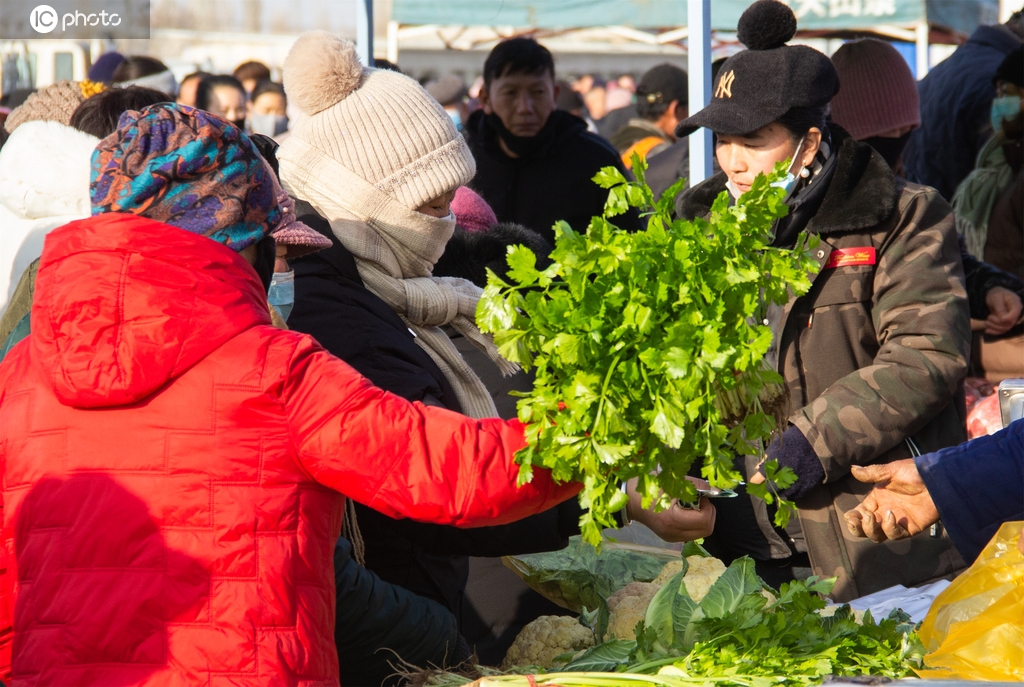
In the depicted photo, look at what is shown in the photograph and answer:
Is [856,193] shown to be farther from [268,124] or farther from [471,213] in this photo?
[268,124]

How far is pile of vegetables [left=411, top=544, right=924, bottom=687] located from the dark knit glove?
56 cm

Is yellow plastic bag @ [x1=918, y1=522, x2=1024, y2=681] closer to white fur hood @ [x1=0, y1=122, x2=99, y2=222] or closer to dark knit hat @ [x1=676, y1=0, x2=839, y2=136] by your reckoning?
dark knit hat @ [x1=676, y1=0, x2=839, y2=136]

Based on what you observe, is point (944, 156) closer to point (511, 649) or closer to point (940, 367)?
point (940, 367)

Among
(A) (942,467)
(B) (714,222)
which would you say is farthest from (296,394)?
(A) (942,467)

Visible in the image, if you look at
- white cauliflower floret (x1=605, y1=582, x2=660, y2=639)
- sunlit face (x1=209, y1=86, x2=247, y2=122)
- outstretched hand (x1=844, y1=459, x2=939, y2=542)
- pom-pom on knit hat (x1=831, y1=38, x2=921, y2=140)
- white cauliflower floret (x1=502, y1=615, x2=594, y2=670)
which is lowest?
white cauliflower floret (x1=502, y1=615, x2=594, y2=670)

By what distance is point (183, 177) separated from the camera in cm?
179

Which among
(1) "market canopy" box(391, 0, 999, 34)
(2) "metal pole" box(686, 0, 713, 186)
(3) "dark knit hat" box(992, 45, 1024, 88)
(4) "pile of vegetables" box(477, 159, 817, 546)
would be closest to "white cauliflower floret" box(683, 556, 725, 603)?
(4) "pile of vegetables" box(477, 159, 817, 546)

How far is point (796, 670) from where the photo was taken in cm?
197

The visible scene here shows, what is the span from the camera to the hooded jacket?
297cm

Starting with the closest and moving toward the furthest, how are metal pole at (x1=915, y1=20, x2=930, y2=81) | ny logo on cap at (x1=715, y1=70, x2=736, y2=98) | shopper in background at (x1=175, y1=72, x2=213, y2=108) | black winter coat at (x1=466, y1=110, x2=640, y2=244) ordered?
ny logo on cap at (x1=715, y1=70, x2=736, y2=98) < black winter coat at (x1=466, y1=110, x2=640, y2=244) < metal pole at (x1=915, y1=20, x2=930, y2=81) < shopper in background at (x1=175, y1=72, x2=213, y2=108)

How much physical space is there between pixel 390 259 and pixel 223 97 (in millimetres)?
6253

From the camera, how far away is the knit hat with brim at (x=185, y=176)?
1.78 meters

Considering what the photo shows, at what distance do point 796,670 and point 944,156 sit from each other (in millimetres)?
5176

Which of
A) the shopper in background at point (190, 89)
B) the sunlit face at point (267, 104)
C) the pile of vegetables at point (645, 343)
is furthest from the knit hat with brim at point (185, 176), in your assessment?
the sunlit face at point (267, 104)
